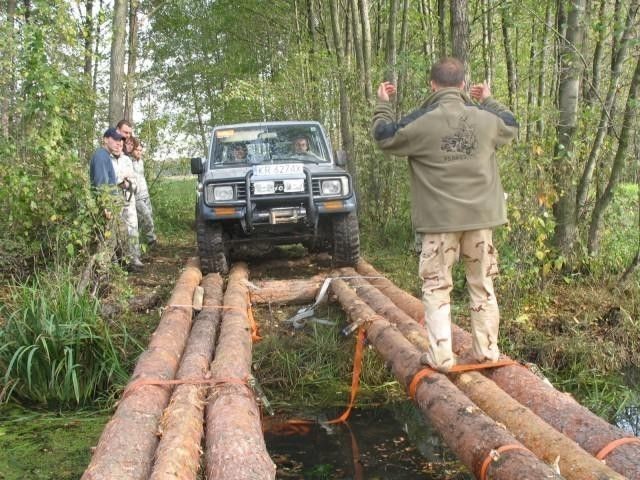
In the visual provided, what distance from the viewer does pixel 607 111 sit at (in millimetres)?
6328

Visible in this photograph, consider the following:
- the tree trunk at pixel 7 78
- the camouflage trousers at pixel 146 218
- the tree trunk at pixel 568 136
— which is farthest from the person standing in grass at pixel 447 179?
the camouflage trousers at pixel 146 218

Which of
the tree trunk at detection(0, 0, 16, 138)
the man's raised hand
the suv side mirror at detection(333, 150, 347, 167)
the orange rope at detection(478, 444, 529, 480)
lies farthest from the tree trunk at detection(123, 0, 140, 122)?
the orange rope at detection(478, 444, 529, 480)

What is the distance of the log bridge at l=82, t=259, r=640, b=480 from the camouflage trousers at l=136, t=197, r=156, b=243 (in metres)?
4.76

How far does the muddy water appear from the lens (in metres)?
3.86

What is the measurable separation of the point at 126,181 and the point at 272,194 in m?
1.90

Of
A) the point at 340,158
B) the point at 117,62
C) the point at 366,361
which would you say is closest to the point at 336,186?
the point at 340,158

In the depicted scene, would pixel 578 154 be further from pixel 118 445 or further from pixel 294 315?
pixel 118 445

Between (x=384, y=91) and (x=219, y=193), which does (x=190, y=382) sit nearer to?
(x=384, y=91)

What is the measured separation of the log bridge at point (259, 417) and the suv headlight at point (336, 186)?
2.21 metres

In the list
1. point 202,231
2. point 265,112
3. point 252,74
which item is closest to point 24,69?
point 202,231

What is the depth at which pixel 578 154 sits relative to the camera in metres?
6.58

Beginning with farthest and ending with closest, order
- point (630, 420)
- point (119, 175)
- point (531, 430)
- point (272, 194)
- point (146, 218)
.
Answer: point (146, 218) < point (119, 175) < point (272, 194) < point (630, 420) < point (531, 430)

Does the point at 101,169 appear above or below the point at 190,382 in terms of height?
above

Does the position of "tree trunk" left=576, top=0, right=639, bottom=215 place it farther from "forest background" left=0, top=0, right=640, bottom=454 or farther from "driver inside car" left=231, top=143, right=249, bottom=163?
"driver inside car" left=231, top=143, right=249, bottom=163
